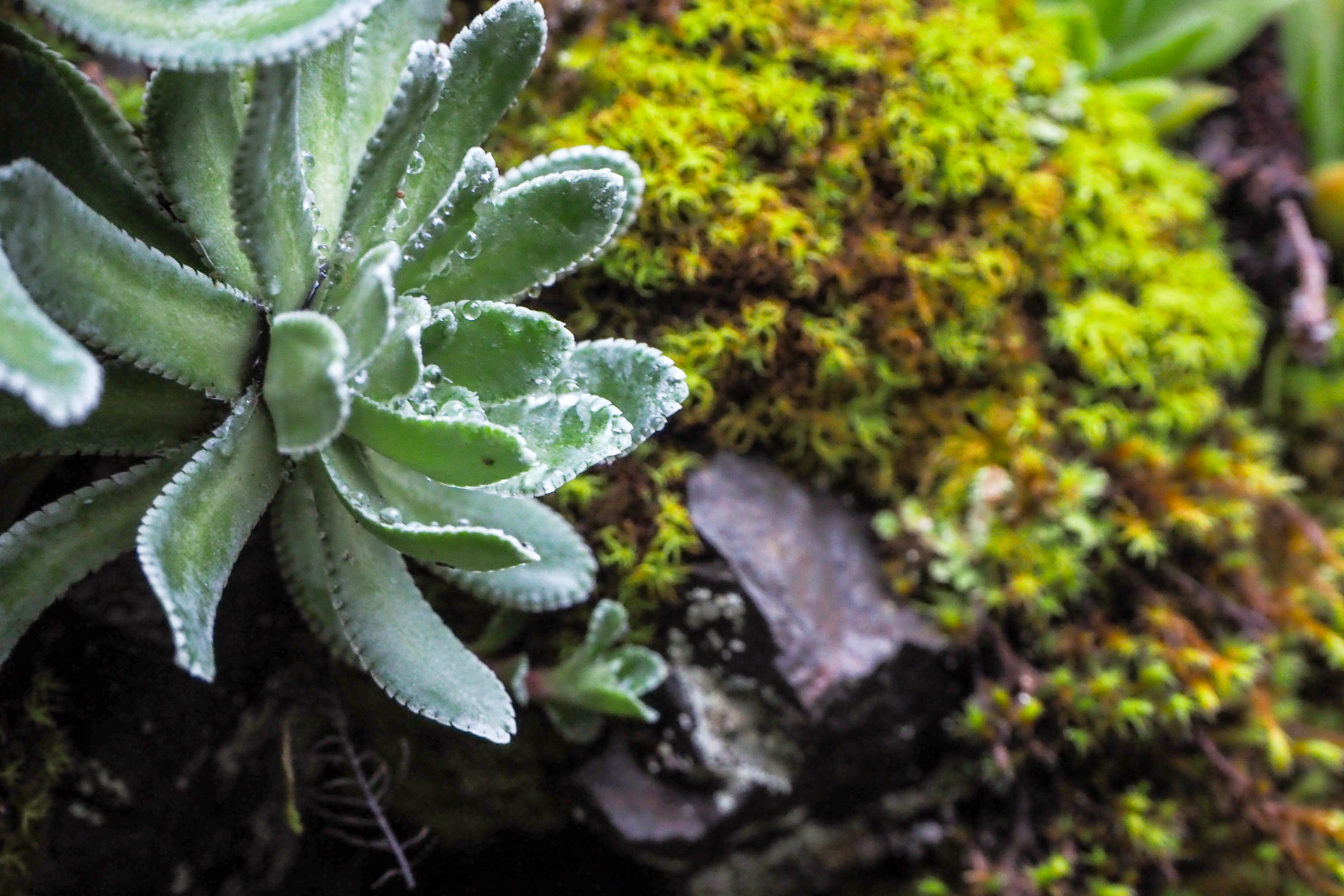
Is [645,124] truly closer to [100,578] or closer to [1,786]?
[100,578]

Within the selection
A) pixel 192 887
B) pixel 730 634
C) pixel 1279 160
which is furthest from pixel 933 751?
pixel 1279 160

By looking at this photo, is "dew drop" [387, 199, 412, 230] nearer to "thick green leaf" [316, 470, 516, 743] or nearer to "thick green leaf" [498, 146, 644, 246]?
"thick green leaf" [498, 146, 644, 246]

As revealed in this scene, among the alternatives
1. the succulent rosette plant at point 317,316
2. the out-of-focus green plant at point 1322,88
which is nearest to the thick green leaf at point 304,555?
the succulent rosette plant at point 317,316

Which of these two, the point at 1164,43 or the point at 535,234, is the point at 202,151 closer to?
the point at 535,234

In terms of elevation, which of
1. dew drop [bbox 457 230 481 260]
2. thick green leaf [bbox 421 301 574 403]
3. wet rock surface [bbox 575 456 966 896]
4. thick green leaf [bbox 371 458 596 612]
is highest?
dew drop [bbox 457 230 481 260]

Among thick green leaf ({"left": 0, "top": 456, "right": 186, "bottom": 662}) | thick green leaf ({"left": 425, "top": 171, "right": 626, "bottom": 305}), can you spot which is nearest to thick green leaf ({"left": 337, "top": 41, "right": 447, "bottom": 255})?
thick green leaf ({"left": 425, "top": 171, "right": 626, "bottom": 305})

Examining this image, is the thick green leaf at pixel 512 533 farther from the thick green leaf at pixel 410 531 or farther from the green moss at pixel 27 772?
the green moss at pixel 27 772

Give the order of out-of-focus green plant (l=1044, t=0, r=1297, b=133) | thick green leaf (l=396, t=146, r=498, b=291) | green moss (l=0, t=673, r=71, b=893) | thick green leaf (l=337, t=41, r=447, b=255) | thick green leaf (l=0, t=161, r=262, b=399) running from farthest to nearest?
out-of-focus green plant (l=1044, t=0, r=1297, b=133)
green moss (l=0, t=673, r=71, b=893)
thick green leaf (l=396, t=146, r=498, b=291)
thick green leaf (l=337, t=41, r=447, b=255)
thick green leaf (l=0, t=161, r=262, b=399)
